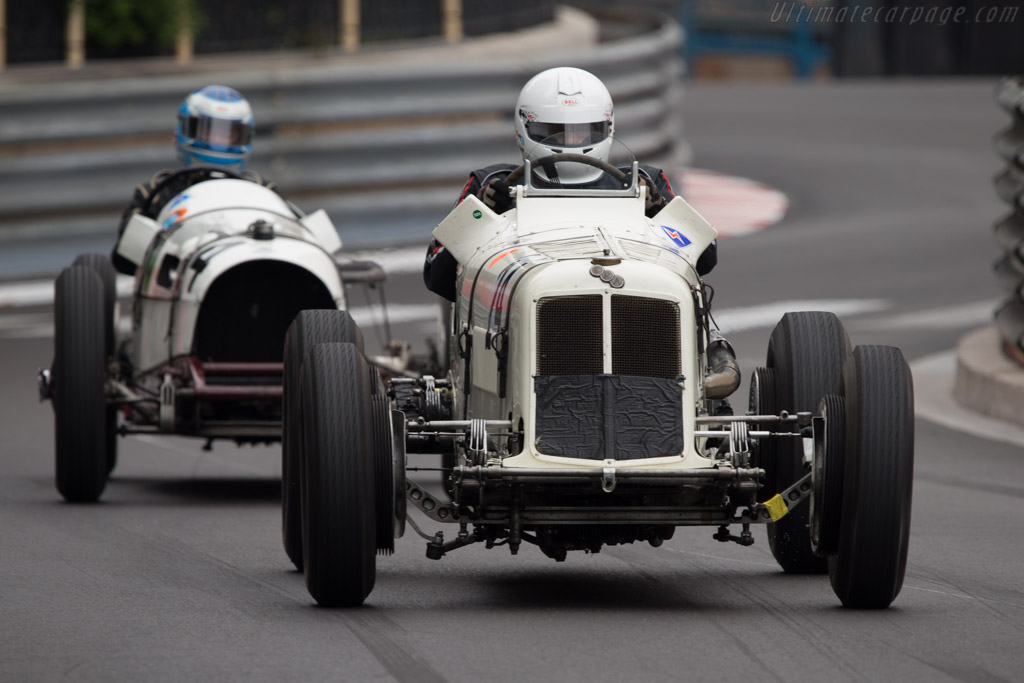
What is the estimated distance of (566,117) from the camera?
789 centimetres

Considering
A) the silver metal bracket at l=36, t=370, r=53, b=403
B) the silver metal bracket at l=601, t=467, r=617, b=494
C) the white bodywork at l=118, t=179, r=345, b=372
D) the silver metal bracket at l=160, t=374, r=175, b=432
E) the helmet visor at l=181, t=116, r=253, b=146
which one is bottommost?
the silver metal bracket at l=601, t=467, r=617, b=494

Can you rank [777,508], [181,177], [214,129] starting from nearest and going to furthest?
[777,508]
[181,177]
[214,129]

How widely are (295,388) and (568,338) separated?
1.07 metres

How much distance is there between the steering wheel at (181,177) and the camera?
10711mm

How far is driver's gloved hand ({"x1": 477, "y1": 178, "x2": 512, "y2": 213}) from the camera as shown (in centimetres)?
772

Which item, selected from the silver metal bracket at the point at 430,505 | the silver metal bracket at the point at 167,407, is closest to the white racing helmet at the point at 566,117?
the silver metal bracket at the point at 430,505

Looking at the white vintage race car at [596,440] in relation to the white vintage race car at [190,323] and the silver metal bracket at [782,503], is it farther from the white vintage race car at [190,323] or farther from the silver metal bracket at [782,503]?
the white vintage race car at [190,323]

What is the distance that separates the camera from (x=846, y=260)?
58.0ft

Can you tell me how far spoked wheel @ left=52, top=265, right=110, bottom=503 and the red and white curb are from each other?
402 inches

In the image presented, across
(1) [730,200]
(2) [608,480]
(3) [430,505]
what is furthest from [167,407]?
(1) [730,200]

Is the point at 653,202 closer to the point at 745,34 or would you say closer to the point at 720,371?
the point at 720,371

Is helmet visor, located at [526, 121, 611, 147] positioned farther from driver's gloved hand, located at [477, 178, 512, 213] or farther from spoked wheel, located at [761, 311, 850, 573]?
spoked wheel, located at [761, 311, 850, 573]

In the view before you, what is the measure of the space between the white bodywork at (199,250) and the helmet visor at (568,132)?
2254 millimetres

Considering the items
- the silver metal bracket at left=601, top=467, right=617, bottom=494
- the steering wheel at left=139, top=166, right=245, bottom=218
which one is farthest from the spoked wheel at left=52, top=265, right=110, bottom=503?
the silver metal bracket at left=601, top=467, right=617, bottom=494
